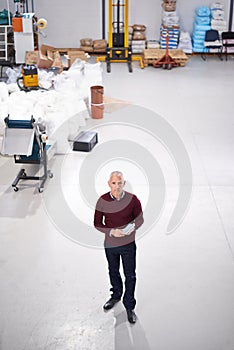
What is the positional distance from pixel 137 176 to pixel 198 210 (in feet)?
3.97

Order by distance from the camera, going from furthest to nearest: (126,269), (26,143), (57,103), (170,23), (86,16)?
(86,16)
(170,23)
(57,103)
(26,143)
(126,269)

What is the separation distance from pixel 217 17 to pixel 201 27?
Answer: 517 millimetres

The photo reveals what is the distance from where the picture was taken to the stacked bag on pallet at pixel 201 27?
14062 millimetres

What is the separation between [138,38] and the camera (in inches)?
563

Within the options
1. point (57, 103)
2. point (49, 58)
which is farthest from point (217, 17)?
point (57, 103)

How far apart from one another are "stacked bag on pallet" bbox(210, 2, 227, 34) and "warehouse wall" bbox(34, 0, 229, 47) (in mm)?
500

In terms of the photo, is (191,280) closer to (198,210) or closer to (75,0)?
(198,210)

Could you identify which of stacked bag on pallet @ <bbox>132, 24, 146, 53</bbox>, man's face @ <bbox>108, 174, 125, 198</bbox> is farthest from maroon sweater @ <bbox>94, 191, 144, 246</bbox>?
stacked bag on pallet @ <bbox>132, 24, 146, 53</bbox>

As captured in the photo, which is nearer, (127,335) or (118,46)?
(127,335)

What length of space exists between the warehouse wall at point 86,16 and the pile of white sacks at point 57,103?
16.7 ft

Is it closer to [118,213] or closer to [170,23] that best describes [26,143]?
[118,213]

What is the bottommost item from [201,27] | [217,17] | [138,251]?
[138,251]

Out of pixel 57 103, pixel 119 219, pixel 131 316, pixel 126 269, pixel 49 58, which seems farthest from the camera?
pixel 49 58

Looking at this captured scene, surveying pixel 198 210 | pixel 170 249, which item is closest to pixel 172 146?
pixel 198 210
